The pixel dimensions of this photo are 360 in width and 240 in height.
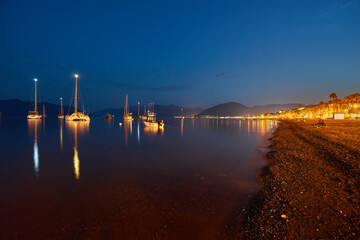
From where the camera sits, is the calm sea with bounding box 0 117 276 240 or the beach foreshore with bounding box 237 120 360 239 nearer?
the beach foreshore with bounding box 237 120 360 239

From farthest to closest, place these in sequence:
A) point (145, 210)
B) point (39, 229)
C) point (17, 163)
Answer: point (17, 163) < point (145, 210) < point (39, 229)

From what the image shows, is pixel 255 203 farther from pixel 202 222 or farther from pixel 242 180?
pixel 242 180

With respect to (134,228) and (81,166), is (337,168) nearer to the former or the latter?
(134,228)

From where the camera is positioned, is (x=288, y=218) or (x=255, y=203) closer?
(x=288, y=218)

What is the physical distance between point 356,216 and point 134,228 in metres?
7.72

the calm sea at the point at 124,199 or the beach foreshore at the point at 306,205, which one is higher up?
the beach foreshore at the point at 306,205

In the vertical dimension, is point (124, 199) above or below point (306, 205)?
below

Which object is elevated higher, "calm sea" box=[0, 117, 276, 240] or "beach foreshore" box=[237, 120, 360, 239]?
"beach foreshore" box=[237, 120, 360, 239]

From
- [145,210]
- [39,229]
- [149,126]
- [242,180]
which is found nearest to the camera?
[39,229]

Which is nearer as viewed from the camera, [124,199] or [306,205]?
[306,205]

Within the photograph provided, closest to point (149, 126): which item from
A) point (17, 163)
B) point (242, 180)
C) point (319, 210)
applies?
point (17, 163)

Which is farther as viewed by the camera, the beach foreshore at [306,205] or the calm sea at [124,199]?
the calm sea at [124,199]

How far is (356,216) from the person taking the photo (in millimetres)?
6238

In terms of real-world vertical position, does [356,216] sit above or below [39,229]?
above
